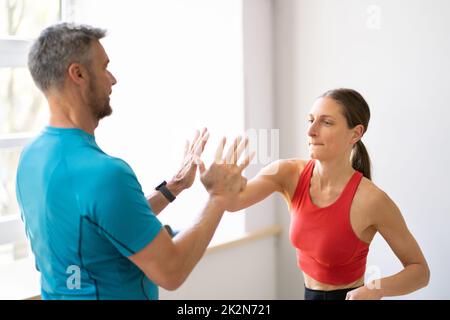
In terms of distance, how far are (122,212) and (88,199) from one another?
7 cm

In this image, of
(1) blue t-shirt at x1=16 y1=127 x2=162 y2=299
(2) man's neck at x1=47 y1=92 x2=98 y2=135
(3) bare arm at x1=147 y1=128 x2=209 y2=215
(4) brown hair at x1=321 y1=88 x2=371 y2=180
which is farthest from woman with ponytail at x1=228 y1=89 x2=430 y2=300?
(2) man's neck at x1=47 y1=92 x2=98 y2=135

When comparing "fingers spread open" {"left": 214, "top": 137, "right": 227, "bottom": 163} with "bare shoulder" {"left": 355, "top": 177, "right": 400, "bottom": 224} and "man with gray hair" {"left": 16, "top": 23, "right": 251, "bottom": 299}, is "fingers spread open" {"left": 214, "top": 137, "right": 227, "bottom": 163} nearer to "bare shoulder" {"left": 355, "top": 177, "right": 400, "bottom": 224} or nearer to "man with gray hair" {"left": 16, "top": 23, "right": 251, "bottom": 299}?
"man with gray hair" {"left": 16, "top": 23, "right": 251, "bottom": 299}

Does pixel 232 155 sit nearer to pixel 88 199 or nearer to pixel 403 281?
pixel 88 199

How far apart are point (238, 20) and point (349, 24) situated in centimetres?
50

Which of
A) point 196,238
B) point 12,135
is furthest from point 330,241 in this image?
point 12,135

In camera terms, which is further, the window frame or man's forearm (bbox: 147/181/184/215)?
the window frame

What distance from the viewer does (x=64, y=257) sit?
1.17 m

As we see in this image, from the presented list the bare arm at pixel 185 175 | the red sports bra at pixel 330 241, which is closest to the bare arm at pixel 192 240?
the bare arm at pixel 185 175

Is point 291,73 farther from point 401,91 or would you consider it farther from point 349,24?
point 401,91

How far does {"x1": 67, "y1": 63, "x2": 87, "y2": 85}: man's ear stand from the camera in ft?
3.86

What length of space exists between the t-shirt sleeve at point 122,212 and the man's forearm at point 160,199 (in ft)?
1.34

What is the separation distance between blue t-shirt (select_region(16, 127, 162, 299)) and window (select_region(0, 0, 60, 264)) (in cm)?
95

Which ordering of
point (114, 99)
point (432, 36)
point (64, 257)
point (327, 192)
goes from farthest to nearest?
point (114, 99), point (432, 36), point (327, 192), point (64, 257)
